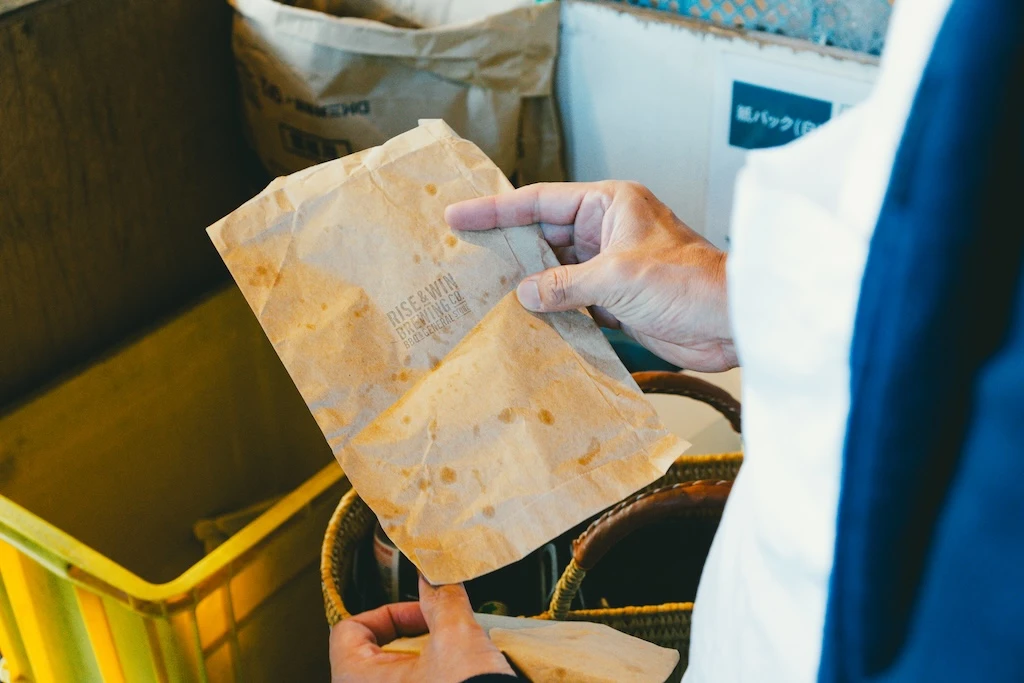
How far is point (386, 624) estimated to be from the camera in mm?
765

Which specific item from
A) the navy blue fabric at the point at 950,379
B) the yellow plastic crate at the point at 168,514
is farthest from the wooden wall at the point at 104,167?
the navy blue fabric at the point at 950,379

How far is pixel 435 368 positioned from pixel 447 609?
0.18 metres

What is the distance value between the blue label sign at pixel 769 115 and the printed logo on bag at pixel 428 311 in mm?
467

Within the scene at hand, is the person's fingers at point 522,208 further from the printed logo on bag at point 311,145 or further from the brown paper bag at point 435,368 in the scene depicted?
the printed logo on bag at point 311,145

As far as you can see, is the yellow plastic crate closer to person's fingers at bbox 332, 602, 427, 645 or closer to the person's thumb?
person's fingers at bbox 332, 602, 427, 645

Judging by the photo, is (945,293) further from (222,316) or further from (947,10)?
(222,316)

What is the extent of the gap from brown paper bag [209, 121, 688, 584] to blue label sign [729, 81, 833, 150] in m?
0.39

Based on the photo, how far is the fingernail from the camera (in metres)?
0.72

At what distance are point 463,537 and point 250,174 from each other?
81 centimetres

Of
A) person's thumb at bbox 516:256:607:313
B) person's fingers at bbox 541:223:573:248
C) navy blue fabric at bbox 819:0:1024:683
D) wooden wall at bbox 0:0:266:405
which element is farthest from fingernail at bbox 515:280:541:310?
wooden wall at bbox 0:0:266:405

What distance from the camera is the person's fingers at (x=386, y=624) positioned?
29.2 inches

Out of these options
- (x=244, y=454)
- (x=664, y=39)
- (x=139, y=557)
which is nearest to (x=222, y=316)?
(x=244, y=454)

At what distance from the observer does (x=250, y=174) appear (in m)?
1.32

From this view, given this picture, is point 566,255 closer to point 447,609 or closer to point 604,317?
point 604,317
